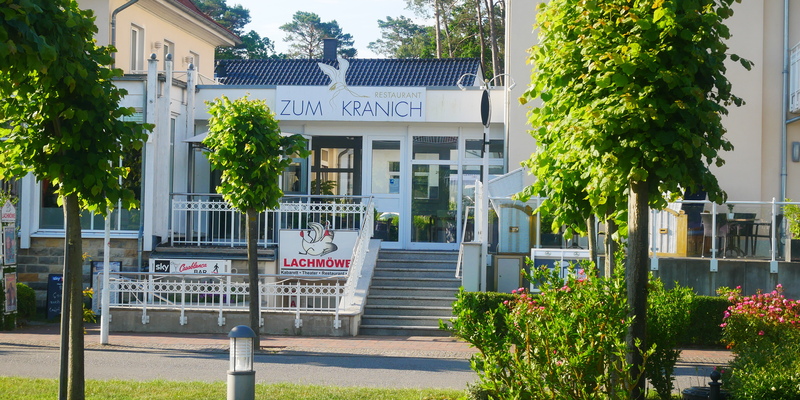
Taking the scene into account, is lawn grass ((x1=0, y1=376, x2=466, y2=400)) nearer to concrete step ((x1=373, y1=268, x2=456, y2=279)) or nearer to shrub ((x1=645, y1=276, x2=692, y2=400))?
shrub ((x1=645, y1=276, x2=692, y2=400))

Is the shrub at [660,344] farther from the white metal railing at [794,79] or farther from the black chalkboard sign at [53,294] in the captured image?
the black chalkboard sign at [53,294]

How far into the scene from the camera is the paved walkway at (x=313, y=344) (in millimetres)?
13641

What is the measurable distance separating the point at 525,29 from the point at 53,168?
1445 centimetres

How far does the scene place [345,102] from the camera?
68.2 feet

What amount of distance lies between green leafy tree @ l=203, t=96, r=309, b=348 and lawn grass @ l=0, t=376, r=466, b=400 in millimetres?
3480

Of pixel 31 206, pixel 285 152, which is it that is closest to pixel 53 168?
pixel 285 152

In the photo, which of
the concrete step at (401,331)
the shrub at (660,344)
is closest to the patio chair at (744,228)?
the concrete step at (401,331)

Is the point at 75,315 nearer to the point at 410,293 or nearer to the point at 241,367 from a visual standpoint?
the point at 241,367

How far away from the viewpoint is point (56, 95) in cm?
758

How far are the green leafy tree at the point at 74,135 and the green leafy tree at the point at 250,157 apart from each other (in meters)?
5.42

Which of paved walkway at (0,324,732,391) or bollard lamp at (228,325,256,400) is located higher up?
bollard lamp at (228,325,256,400)

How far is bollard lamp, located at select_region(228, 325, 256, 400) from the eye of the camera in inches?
290

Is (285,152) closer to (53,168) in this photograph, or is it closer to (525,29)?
(53,168)

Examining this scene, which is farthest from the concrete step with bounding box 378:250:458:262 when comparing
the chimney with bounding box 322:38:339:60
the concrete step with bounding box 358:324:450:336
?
the chimney with bounding box 322:38:339:60
